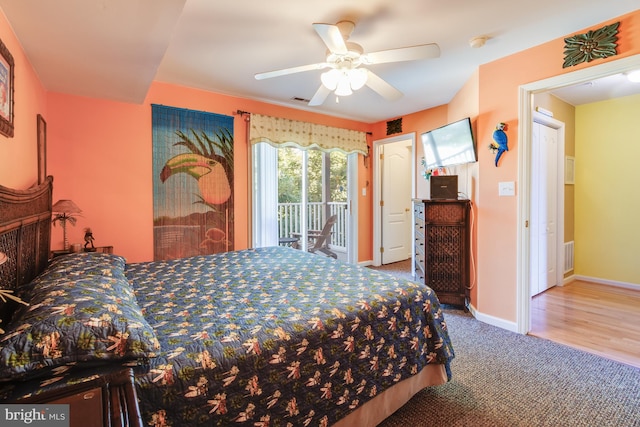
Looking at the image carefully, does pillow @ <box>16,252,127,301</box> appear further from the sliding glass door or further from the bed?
the sliding glass door

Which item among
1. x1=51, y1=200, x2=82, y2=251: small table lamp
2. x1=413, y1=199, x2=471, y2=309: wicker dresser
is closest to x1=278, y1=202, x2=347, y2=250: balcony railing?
x1=413, y1=199, x2=471, y2=309: wicker dresser

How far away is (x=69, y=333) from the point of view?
3.05 ft

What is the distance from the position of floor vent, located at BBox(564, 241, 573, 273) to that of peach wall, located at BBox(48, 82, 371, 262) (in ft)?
16.8

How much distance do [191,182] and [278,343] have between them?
2.72 metres

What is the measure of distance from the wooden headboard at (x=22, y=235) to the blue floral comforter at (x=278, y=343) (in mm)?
548

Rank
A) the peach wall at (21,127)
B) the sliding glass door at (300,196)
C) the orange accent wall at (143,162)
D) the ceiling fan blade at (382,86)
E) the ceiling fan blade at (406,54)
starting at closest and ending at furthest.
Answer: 1. the peach wall at (21,127)
2. the ceiling fan blade at (406,54)
3. the ceiling fan blade at (382,86)
4. the orange accent wall at (143,162)
5. the sliding glass door at (300,196)

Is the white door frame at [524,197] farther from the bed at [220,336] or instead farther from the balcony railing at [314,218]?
the balcony railing at [314,218]

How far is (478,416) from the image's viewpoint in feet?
5.65

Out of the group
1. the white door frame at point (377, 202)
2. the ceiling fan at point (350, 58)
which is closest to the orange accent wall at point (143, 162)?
the ceiling fan at point (350, 58)

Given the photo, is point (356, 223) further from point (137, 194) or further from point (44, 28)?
point (44, 28)

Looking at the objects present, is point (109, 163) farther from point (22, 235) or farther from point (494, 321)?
point (494, 321)

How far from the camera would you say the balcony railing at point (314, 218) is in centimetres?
520

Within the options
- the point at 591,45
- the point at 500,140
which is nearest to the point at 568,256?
the point at 500,140

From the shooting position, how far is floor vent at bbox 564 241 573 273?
4172mm
